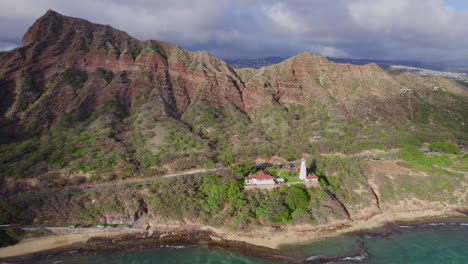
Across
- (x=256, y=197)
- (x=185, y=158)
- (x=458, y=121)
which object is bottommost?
(x=256, y=197)

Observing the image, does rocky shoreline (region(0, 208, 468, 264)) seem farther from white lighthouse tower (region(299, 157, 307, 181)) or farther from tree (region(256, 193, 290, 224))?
white lighthouse tower (region(299, 157, 307, 181))

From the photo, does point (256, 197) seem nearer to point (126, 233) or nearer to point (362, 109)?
point (126, 233)

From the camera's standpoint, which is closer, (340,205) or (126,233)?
(126,233)

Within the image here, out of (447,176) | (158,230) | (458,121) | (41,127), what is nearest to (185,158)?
(158,230)

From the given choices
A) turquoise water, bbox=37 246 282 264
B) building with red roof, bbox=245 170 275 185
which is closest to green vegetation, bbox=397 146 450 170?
building with red roof, bbox=245 170 275 185

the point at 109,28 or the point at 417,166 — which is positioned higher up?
the point at 109,28

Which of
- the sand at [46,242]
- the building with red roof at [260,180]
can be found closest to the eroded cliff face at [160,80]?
the sand at [46,242]

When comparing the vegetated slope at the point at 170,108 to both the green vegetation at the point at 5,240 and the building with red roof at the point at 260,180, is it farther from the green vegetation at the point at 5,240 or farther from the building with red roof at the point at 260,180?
the building with red roof at the point at 260,180
